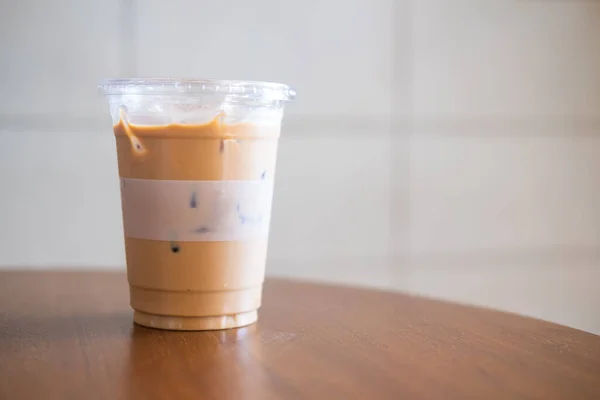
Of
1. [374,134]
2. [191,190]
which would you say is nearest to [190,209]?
[191,190]

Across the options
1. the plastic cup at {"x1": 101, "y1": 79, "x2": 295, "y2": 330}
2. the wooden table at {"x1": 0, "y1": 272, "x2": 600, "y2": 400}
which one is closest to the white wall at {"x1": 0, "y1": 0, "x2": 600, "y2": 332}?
the wooden table at {"x1": 0, "y1": 272, "x2": 600, "y2": 400}

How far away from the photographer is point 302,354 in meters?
0.67

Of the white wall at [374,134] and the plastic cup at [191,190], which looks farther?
the white wall at [374,134]

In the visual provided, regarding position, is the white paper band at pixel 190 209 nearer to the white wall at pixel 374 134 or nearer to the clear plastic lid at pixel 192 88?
the clear plastic lid at pixel 192 88

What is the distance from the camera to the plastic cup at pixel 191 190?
76 cm

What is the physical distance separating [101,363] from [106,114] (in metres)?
1.20

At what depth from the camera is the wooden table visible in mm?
567

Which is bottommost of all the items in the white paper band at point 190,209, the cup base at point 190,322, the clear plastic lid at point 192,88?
the cup base at point 190,322

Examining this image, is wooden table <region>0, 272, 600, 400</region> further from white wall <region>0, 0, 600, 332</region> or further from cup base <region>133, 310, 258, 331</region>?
white wall <region>0, 0, 600, 332</region>

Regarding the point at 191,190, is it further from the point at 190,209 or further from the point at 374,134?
the point at 374,134

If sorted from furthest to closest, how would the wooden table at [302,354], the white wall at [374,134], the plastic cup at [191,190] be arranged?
1. the white wall at [374,134]
2. the plastic cup at [191,190]
3. the wooden table at [302,354]

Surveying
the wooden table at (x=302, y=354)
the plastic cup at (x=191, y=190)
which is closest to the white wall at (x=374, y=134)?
the wooden table at (x=302, y=354)

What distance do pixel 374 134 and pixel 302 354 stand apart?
4.34ft

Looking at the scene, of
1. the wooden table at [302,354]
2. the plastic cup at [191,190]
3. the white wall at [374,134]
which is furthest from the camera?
the white wall at [374,134]
